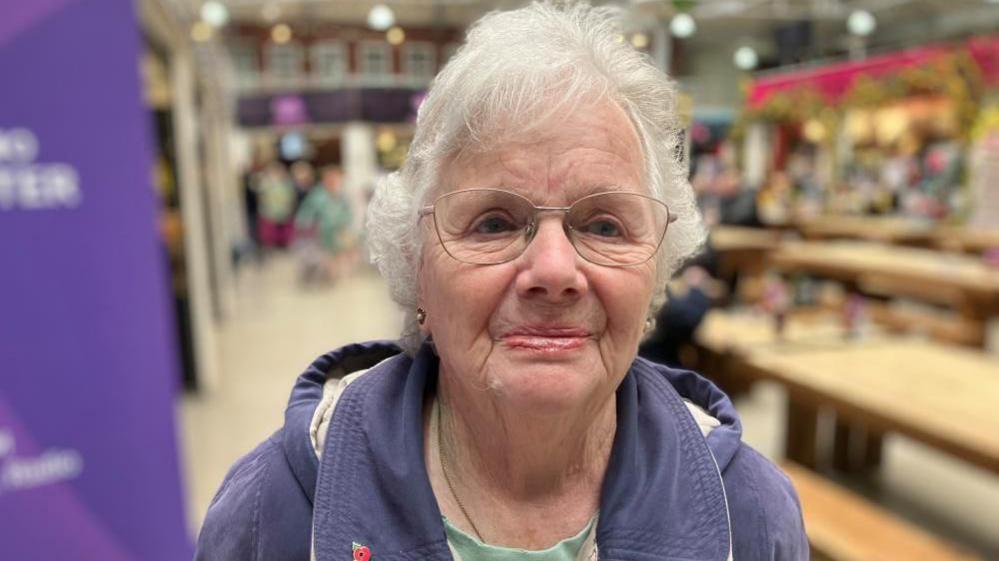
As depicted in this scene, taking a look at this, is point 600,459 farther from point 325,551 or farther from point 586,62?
point 586,62

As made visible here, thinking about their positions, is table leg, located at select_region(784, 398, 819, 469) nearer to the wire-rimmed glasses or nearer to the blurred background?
the blurred background

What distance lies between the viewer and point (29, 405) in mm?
1953

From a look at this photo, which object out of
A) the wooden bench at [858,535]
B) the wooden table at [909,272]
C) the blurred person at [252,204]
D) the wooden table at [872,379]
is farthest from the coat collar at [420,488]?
the wooden table at [909,272]

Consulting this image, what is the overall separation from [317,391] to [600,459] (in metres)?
0.39

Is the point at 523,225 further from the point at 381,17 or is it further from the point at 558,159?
the point at 381,17

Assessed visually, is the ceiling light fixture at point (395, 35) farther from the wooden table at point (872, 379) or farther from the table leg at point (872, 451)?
the table leg at point (872, 451)

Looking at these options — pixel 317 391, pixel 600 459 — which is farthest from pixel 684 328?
pixel 317 391

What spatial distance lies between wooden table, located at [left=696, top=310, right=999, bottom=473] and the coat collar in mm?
1708

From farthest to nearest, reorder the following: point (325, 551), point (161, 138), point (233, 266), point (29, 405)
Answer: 1. point (233, 266)
2. point (161, 138)
3. point (29, 405)
4. point (325, 551)

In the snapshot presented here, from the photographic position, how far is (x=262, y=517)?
0.87m

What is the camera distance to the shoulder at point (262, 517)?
861mm

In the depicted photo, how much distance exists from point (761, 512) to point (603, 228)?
1.41ft

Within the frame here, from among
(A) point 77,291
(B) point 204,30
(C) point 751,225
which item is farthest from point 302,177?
(C) point 751,225

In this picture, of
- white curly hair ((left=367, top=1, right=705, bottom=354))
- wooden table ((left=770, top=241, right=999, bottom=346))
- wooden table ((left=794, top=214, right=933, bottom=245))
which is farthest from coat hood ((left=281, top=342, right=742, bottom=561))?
wooden table ((left=794, top=214, right=933, bottom=245))
